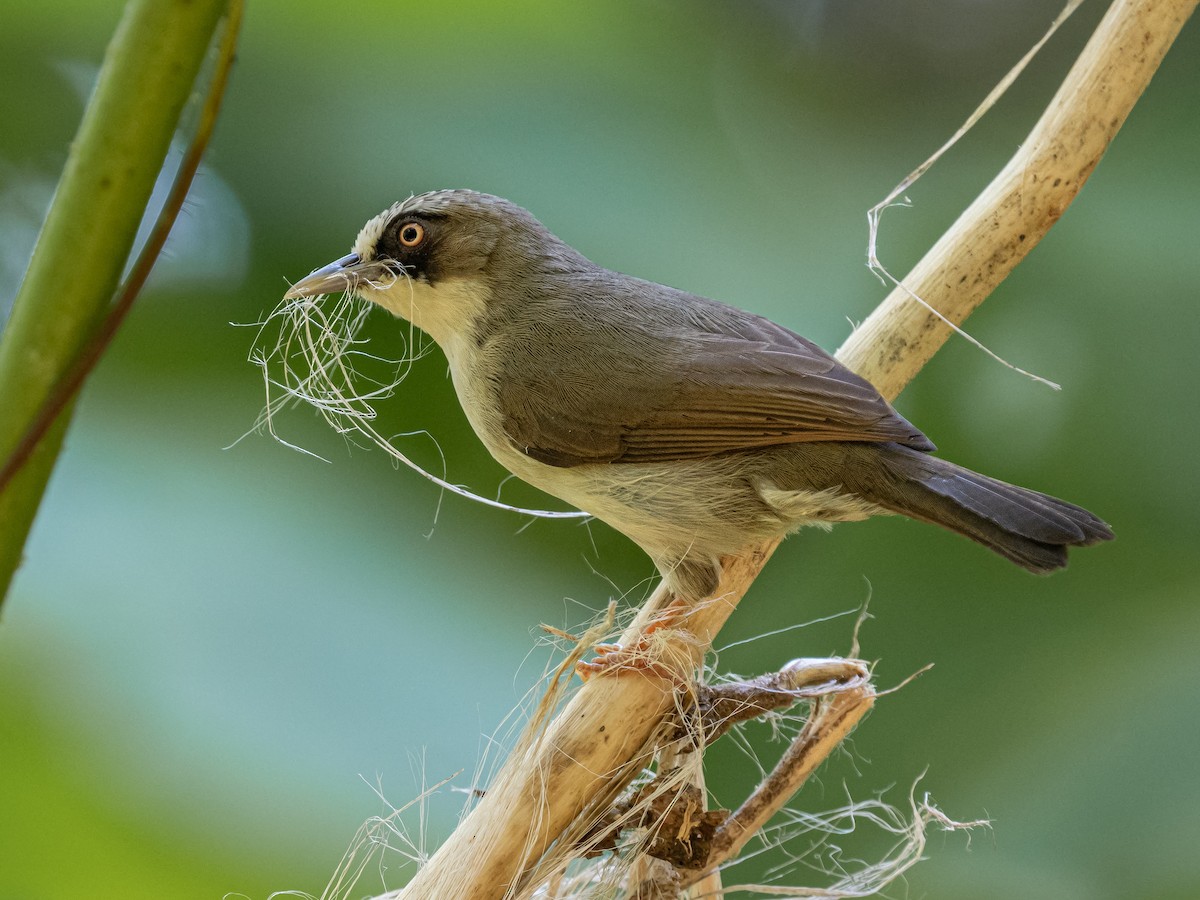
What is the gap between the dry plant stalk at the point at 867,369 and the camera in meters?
1.15

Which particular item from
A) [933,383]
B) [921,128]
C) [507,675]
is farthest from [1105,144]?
[507,675]

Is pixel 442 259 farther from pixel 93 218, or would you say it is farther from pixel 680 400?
pixel 93 218

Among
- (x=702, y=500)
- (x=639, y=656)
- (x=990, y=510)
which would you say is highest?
(x=990, y=510)

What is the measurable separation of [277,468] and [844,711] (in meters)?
1.34

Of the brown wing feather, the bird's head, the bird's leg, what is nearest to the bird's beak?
the bird's head

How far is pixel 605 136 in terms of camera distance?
2369mm

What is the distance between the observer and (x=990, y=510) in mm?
1337

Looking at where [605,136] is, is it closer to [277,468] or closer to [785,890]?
[277,468]

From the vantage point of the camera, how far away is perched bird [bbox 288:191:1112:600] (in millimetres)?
1495

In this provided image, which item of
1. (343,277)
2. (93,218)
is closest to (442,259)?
(343,277)

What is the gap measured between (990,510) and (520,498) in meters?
1.18

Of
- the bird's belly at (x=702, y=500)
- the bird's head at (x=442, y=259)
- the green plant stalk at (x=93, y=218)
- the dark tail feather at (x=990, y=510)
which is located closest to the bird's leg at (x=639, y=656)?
the bird's belly at (x=702, y=500)

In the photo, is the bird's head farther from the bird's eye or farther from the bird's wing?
the bird's wing

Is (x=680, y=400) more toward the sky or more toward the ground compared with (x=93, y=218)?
more toward the ground
